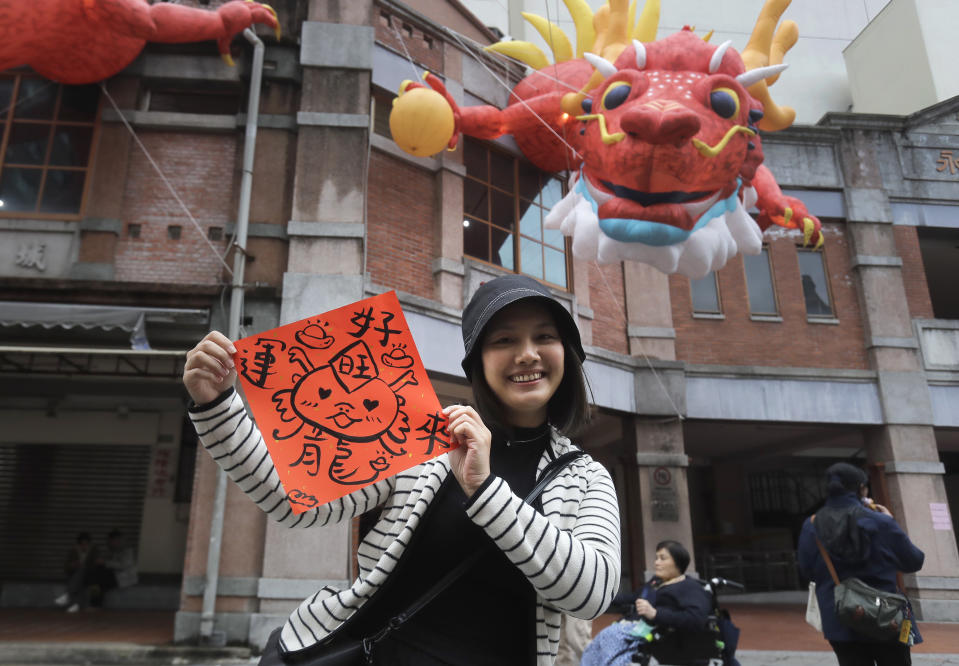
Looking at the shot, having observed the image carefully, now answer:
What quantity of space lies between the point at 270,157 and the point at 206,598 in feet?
18.0

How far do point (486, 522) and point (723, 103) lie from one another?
22.8 ft

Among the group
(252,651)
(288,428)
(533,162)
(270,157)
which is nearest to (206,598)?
(252,651)

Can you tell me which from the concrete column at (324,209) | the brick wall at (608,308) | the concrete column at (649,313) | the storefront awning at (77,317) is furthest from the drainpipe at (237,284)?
the concrete column at (649,313)

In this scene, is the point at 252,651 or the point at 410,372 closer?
the point at 410,372

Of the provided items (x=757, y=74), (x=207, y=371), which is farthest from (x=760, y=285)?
(x=207, y=371)

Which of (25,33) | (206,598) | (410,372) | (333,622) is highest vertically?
(25,33)

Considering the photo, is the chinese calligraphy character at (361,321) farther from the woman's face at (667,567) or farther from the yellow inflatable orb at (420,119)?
the yellow inflatable orb at (420,119)

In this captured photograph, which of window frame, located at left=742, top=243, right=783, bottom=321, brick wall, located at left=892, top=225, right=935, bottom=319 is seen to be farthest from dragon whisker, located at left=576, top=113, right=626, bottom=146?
brick wall, located at left=892, top=225, right=935, bottom=319

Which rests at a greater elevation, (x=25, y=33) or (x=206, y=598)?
(x=25, y=33)

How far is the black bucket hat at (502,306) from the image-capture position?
1.68 m

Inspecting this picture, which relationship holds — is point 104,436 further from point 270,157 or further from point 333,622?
point 333,622

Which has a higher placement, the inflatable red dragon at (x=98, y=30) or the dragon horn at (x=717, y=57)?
the inflatable red dragon at (x=98, y=30)

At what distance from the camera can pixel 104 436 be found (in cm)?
1175

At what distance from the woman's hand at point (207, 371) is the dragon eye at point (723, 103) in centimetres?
681
